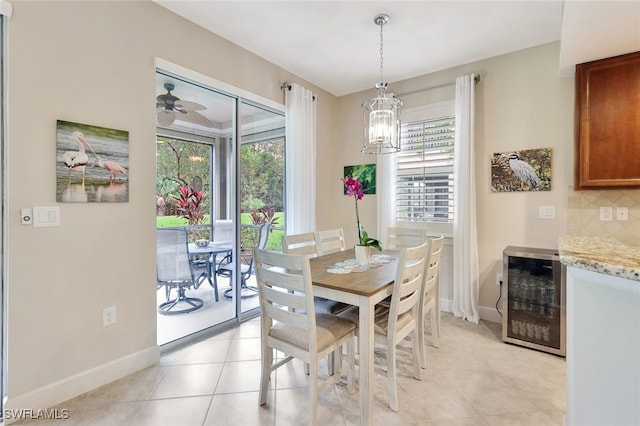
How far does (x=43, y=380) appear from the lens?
183cm

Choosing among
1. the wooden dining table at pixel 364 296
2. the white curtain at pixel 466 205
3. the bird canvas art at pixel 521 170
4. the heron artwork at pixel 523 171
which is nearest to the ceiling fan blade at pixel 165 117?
the wooden dining table at pixel 364 296

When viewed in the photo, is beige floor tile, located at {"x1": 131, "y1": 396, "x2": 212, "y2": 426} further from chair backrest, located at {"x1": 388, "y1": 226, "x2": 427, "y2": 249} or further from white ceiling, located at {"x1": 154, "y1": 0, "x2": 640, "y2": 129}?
white ceiling, located at {"x1": 154, "y1": 0, "x2": 640, "y2": 129}

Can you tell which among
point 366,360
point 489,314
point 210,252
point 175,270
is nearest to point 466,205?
point 489,314

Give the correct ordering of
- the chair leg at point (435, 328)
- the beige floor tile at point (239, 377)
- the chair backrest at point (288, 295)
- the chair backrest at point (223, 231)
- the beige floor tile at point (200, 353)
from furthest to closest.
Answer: the chair backrest at point (223, 231)
the chair leg at point (435, 328)
the beige floor tile at point (200, 353)
the beige floor tile at point (239, 377)
the chair backrest at point (288, 295)

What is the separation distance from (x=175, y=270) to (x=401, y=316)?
207cm

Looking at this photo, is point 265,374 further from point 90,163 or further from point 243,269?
point 90,163

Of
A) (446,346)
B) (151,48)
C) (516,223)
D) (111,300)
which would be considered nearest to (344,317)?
(446,346)

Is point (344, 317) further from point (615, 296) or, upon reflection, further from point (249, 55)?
point (249, 55)

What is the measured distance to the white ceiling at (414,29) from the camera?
2062 mm

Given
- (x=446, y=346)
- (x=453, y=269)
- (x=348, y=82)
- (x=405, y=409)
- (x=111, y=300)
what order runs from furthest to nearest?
(x=348, y=82) < (x=453, y=269) < (x=446, y=346) < (x=111, y=300) < (x=405, y=409)

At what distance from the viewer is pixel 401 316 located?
1976mm

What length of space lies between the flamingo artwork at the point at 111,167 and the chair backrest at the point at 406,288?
2.00 metres

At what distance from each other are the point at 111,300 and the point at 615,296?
2.78m

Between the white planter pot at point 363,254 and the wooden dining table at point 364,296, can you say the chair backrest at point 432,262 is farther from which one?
the white planter pot at point 363,254
